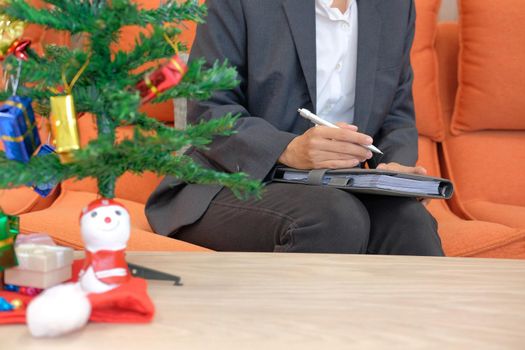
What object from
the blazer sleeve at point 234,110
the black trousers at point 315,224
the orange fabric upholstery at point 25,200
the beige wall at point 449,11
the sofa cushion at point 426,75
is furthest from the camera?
the beige wall at point 449,11

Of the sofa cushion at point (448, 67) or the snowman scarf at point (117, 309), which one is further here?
the sofa cushion at point (448, 67)

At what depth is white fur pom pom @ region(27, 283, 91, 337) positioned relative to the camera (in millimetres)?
623

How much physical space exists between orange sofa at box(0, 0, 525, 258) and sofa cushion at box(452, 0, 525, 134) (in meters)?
0.08

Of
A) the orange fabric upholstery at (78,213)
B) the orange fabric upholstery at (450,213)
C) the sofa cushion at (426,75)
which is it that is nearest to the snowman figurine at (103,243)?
the orange fabric upholstery at (78,213)

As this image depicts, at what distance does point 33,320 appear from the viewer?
0.62 meters

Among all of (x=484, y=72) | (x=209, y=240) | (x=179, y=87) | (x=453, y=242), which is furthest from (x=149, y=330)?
(x=484, y=72)

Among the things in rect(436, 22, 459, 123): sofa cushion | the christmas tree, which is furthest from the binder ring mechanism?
rect(436, 22, 459, 123): sofa cushion

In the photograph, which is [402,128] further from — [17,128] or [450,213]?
[17,128]

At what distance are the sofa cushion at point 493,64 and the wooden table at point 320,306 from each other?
41.8 inches

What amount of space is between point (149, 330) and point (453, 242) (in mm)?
944

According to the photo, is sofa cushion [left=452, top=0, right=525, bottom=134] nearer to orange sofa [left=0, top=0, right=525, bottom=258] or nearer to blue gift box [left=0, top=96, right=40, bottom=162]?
orange sofa [left=0, top=0, right=525, bottom=258]

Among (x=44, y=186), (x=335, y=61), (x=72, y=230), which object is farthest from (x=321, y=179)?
(x=44, y=186)

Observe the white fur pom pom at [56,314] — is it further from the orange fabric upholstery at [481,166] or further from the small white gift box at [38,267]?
the orange fabric upholstery at [481,166]

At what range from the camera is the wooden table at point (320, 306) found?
2.11 ft
